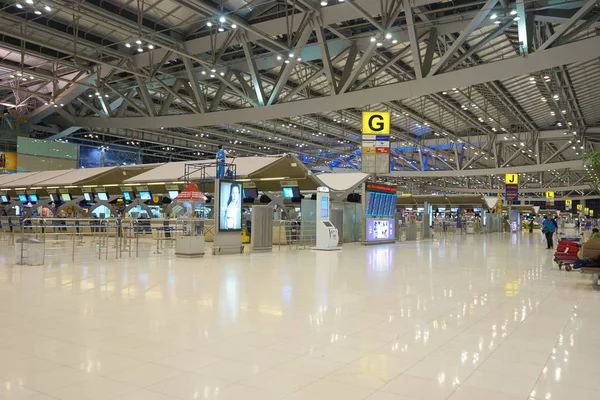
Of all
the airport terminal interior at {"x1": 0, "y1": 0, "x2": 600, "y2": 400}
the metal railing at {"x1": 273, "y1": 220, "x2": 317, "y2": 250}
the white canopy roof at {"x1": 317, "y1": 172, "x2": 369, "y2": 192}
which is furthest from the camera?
the white canopy roof at {"x1": 317, "y1": 172, "x2": 369, "y2": 192}

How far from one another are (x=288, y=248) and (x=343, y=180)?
594cm

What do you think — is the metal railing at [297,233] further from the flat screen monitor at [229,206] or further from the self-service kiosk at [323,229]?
the flat screen monitor at [229,206]

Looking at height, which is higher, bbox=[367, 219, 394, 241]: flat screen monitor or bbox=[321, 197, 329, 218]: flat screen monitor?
bbox=[321, 197, 329, 218]: flat screen monitor

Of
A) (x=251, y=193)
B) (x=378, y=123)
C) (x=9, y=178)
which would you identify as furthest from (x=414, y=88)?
(x=9, y=178)

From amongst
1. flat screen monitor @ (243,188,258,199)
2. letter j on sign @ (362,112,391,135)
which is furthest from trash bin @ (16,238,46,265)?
letter j on sign @ (362,112,391,135)

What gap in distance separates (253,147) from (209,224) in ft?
81.5

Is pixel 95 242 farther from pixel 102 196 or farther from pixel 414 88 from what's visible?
pixel 414 88

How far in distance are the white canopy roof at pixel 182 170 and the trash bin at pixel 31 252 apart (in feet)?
31.1

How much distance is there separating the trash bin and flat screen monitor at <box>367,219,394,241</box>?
44.6ft

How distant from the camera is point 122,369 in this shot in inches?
138

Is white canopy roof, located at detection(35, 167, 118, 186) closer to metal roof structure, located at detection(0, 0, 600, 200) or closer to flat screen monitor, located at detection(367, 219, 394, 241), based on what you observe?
metal roof structure, located at detection(0, 0, 600, 200)

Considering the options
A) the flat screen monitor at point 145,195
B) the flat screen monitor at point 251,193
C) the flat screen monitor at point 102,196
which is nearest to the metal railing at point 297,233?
the flat screen monitor at point 251,193

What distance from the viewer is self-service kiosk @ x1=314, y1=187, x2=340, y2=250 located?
16875 millimetres

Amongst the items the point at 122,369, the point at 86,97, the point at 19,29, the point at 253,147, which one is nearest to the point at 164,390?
the point at 122,369
